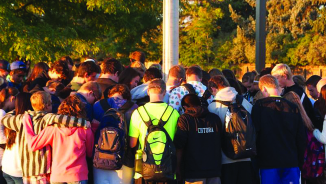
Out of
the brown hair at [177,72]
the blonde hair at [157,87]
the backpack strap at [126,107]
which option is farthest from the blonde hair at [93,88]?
the brown hair at [177,72]

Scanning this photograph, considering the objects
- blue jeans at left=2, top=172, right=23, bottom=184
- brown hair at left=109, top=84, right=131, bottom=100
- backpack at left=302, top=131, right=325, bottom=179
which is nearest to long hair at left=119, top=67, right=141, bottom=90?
brown hair at left=109, top=84, right=131, bottom=100

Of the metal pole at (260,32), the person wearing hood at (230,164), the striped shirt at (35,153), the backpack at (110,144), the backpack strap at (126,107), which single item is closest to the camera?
the backpack at (110,144)

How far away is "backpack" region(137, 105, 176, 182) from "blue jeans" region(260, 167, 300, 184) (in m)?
1.34

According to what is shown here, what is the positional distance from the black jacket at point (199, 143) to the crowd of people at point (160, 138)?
1 centimetres

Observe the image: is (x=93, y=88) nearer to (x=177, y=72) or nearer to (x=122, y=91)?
(x=122, y=91)

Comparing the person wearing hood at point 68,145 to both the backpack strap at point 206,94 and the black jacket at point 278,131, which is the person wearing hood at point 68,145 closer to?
the backpack strap at point 206,94

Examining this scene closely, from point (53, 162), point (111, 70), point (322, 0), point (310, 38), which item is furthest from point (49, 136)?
point (322, 0)

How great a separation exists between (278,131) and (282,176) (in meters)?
0.61

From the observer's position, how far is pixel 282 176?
593 cm

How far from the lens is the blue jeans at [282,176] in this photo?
5871 millimetres

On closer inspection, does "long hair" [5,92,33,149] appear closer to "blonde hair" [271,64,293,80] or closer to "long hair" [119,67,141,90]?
"long hair" [119,67,141,90]

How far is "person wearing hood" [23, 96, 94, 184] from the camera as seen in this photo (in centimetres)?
530

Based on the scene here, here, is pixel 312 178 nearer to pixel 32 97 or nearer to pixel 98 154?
pixel 98 154

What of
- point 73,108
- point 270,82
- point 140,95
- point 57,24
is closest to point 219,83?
point 270,82
